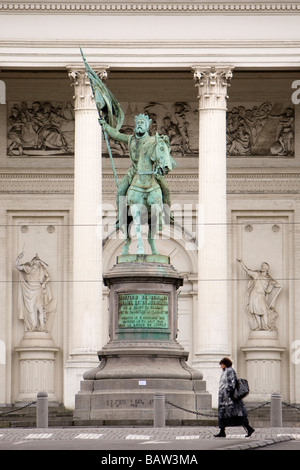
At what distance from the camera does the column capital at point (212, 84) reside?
52.5 m

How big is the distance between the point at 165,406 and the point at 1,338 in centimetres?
2107

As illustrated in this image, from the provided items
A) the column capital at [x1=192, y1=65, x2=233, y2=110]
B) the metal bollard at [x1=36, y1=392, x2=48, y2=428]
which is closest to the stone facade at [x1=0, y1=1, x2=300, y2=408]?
the column capital at [x1=192, y1=65, x2=233, y2=110]

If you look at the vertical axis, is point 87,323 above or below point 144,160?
below

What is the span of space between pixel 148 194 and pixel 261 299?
19.7 metres

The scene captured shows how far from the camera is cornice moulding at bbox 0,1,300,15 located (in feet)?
172

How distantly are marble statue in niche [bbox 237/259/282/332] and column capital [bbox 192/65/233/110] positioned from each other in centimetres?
710

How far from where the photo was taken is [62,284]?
5756 centimetres

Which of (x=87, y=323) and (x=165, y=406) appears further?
(x=87, y=323)

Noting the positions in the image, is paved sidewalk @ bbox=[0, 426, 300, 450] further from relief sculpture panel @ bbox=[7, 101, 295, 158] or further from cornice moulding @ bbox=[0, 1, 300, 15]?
relief sculpture panel @ bbox=[7, 101, 295, 158]

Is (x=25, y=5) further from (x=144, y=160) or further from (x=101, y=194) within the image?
(x=144, y=160)

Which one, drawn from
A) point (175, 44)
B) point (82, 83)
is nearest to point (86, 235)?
point (82, 83)
